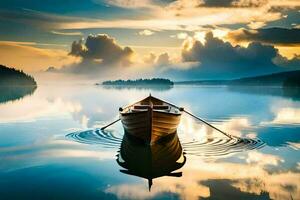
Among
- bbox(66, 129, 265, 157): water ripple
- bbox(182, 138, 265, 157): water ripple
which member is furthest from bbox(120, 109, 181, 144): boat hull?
bbox(182, 138, 265, 157): water ripple

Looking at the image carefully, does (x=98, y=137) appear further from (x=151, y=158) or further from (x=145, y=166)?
(x=145, y=166)

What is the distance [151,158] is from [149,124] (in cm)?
231

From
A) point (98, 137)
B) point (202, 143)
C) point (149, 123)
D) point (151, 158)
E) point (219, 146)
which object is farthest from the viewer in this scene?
point (98, 137)

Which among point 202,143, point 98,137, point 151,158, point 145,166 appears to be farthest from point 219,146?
point 98,137

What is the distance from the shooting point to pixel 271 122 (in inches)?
1500

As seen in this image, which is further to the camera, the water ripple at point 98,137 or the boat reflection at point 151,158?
the water ripple at point 98,137

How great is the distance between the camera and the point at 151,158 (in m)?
19.6

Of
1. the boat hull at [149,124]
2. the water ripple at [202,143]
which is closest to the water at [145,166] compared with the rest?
the water ripple at [202,143]

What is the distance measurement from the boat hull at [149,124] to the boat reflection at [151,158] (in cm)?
60

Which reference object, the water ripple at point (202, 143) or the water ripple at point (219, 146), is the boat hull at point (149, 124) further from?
the water ripple at point (219, 146)

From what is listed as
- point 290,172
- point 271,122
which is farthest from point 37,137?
point 271,122

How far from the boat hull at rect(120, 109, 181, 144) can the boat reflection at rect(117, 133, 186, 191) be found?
603 millimetres

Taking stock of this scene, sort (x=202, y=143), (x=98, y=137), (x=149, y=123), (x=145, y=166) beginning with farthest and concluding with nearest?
(x=98, y=137) → (x=202, y=143) → (x=149, y=123) → (x=145, y=166)

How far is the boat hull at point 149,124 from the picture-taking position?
2124cm
